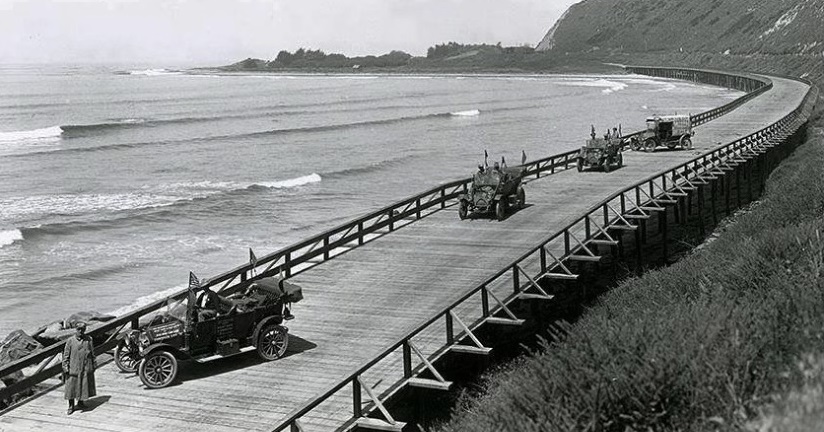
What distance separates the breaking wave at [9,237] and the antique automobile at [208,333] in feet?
89.0

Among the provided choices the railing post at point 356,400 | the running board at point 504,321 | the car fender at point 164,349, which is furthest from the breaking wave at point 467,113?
the railing post at point 356,400

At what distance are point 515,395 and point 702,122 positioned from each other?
53303mm

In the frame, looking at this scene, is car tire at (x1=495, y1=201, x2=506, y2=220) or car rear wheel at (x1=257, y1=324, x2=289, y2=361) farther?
car tire at (x1=495, y1=201, x2=506, y2=220)

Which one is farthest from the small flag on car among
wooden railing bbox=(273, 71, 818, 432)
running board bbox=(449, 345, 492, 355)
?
running board bbox=(449, 345, 492, 355)

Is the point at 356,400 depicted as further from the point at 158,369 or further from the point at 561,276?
the point at 561,276

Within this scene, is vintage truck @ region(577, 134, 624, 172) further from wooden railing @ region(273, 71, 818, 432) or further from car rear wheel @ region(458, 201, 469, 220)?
car rear wheel @ region(458, 201, 469, 220)

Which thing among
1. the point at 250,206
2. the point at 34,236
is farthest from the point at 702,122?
the point at 34,236

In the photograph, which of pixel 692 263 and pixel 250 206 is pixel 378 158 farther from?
pixel 692 263

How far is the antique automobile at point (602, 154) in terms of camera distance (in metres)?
38.4

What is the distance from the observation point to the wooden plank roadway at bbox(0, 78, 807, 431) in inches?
546

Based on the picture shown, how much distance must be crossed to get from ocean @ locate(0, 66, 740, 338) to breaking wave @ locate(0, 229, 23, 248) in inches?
2.9

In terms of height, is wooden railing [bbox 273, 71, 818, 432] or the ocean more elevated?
wooden railing [bbox 273, 71, 818, 432]

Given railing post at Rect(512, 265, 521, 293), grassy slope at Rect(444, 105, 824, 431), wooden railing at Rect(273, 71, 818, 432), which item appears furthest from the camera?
railing post at Rect(512, 265, 521, 293)

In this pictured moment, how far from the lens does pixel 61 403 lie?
14664 millimetres
